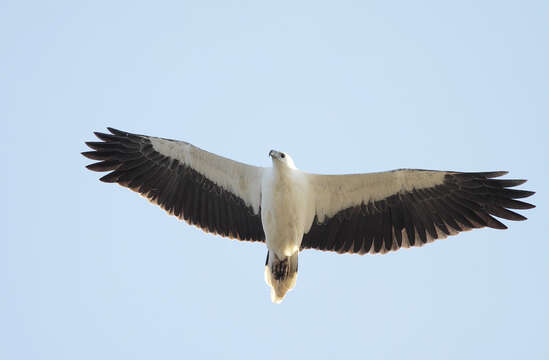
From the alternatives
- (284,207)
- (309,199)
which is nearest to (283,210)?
(284,207)

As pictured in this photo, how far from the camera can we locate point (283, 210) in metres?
13.0

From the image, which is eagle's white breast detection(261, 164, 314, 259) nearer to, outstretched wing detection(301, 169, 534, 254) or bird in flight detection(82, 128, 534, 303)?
bird in flight detection(82, 128, 534, 303)

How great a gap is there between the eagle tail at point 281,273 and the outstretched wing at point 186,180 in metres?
0.50

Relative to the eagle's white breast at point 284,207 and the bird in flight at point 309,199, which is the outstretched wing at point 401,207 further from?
the eagle's white breast at point 284,207

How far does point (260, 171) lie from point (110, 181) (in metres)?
2.10

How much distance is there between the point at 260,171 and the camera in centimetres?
1345

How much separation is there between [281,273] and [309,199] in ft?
3.58

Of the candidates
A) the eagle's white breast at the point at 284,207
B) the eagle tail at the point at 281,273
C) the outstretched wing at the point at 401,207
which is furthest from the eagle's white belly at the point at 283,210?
the outstretched wing at the point at 401,207

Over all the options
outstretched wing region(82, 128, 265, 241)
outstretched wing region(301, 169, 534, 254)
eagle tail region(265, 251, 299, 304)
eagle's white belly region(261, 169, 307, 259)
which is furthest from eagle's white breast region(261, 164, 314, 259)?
outstretched wing region(82, 128, 265, 241)

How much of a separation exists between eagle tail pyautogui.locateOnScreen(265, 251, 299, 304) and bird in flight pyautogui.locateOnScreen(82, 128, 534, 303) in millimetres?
14

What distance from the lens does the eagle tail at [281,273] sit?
1338 cm

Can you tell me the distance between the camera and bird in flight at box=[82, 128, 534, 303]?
1338 cm

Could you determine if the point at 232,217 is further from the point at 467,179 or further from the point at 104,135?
the point at 467,179

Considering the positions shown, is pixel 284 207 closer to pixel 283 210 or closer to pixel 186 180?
pixel 283 210
